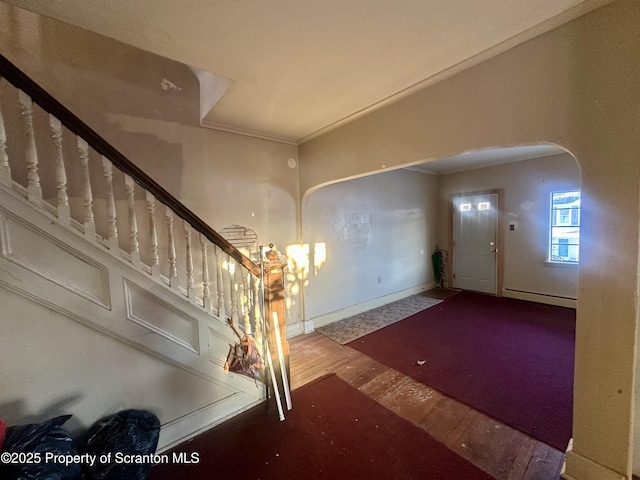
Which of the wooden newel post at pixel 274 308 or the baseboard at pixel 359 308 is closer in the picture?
the wooden newel post at pixel 274 308

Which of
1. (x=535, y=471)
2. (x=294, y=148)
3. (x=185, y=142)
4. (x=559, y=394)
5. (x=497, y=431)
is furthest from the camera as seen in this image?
(x=294, y=148)

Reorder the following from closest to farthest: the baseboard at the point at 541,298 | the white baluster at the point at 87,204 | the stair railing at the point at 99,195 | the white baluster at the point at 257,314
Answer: the stair railing at the point at 99,195 → the white baluster at the point at 87,204 → the white baluster at the point at 257,314 → the baseboard at the point at 541,298

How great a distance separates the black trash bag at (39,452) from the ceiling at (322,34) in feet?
6.51

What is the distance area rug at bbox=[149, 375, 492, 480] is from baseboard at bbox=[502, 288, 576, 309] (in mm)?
3925

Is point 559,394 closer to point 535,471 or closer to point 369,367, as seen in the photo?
point 535,471

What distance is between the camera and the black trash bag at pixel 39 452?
42.1 inches

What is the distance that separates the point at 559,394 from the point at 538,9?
106 inches

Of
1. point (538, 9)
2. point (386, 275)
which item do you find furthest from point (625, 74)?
point (386, 275)

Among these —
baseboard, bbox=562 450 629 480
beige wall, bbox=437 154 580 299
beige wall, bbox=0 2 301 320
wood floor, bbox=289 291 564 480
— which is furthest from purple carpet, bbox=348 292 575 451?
beige wall, bbox=0 2 301 320

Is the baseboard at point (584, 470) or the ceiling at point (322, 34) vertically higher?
the ceiling at point (322, 34)

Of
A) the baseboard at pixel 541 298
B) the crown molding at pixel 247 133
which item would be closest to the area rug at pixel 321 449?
the crown molding at pixel 247 133

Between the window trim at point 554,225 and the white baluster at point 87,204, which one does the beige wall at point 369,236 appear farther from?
the white baluster at point 87,204

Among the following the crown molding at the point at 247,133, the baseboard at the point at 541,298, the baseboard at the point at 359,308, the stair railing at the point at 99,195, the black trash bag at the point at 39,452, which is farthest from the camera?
the baseboard at the point at 541,298

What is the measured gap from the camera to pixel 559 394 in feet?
6.90
